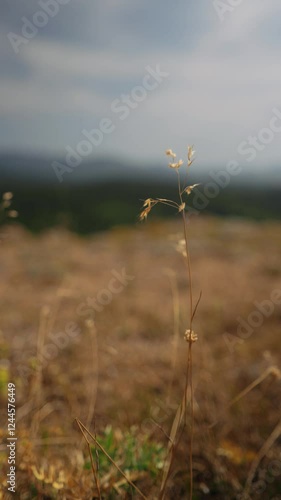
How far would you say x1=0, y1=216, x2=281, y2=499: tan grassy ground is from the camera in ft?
9.91

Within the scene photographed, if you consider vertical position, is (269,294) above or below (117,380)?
above

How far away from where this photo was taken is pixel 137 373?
5.29 meters

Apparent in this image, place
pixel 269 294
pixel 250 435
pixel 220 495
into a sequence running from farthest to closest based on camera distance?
pixel 269 294
pixel 250 435
pixel 220 495

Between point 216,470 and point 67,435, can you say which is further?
point 67,435

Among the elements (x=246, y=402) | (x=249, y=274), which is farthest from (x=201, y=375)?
(x=249, y=274)

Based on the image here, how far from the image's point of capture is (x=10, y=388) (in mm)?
4062

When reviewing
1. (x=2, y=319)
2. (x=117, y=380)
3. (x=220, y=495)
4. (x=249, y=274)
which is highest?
(x=249, y=274)

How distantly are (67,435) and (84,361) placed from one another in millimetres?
1852

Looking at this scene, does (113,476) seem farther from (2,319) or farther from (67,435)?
(2,319)

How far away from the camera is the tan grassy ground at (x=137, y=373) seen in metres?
3.02

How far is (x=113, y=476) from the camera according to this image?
2506mm

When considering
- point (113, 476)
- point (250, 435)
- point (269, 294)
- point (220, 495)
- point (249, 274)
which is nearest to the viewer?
point (113, 476)

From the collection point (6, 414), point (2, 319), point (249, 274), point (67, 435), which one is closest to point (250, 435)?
point (67, 435)

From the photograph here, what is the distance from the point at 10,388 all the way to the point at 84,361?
150 cm
